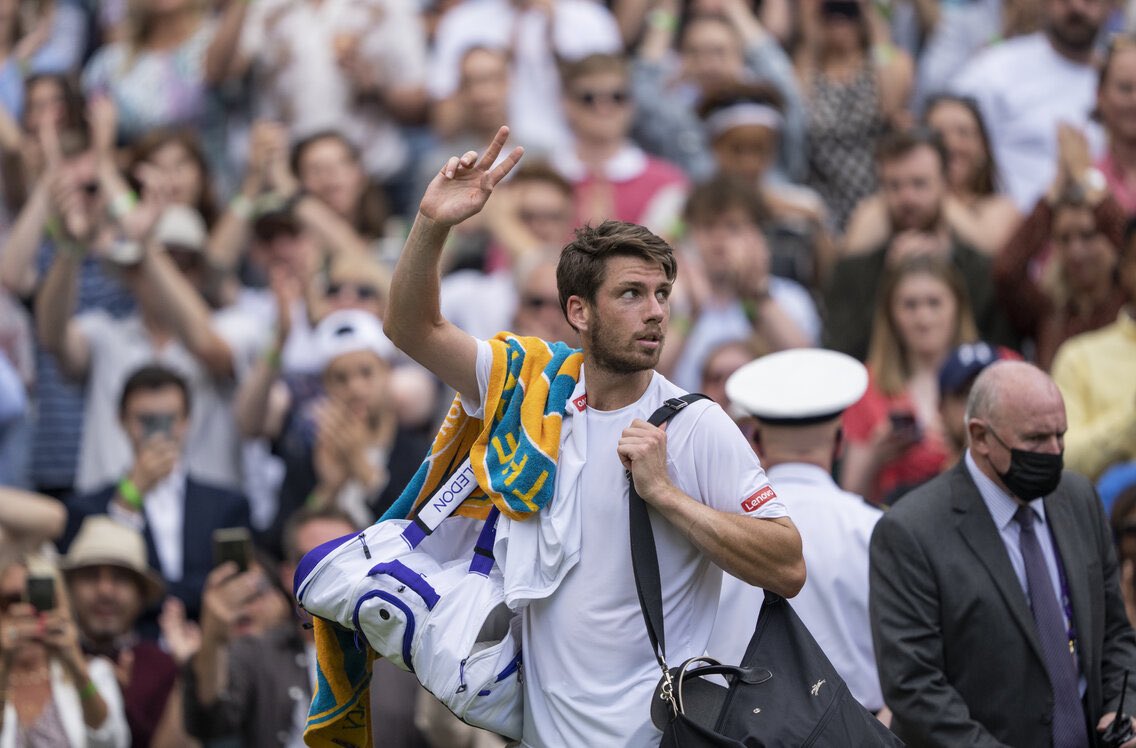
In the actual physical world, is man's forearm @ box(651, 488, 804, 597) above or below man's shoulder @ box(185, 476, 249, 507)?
above

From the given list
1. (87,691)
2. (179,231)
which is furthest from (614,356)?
(179,231)

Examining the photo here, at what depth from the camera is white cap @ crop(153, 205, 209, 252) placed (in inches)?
433

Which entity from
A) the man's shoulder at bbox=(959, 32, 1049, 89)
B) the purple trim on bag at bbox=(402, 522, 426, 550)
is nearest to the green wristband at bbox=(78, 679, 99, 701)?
the purple trim on bag at bbox=(402, 522, 426, 550)

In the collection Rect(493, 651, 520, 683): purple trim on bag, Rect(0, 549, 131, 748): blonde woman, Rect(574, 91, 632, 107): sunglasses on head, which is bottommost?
Rect(0, 549, 131, 748): blonde woman

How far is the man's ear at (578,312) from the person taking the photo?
537 cm

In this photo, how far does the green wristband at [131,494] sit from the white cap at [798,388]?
363 cm

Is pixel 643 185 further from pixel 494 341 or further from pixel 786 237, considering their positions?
pixel 494 341

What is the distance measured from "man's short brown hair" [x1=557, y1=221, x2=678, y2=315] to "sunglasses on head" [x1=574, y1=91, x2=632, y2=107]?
20.0ft

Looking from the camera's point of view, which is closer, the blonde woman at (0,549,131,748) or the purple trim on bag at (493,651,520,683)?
the purple trim on bag at (493,651,520,683)

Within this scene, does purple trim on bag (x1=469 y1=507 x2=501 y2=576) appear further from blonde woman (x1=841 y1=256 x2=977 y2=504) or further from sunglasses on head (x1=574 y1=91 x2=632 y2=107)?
sunglasses on head (x1=574 y1=91 x2=632 y2=107)

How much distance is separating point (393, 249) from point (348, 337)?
1.90 metres

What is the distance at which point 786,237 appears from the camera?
35.7 feet

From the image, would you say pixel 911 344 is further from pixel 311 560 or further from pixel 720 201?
pixel 311 560

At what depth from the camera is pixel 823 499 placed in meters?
6.67
